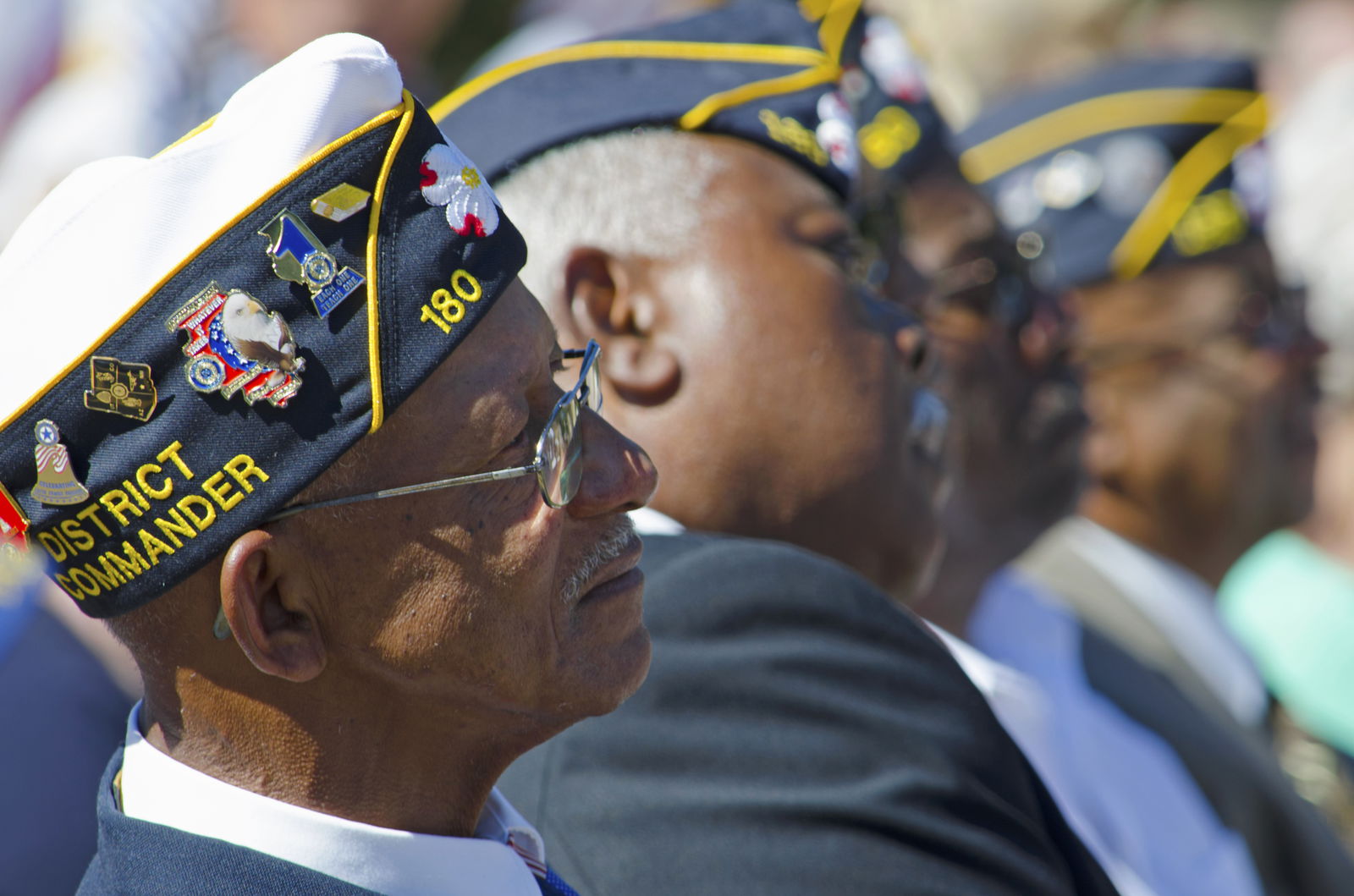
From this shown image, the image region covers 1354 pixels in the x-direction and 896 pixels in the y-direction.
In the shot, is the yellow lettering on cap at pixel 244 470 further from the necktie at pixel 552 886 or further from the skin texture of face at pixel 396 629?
the necktie at pixel 552 886

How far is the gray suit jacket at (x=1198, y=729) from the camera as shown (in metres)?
3.81

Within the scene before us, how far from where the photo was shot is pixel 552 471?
1715 millimetres

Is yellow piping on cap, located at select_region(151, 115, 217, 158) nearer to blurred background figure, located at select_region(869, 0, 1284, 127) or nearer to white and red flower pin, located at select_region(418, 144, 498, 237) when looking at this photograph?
white and red flower pin, located at select_region(418, 144, 498, 237)

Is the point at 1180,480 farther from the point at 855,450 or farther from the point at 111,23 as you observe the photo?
the point at 111,23

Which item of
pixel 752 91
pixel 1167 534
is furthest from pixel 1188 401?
pixel 752 91

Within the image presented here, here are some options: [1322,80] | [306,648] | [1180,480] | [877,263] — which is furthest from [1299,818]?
[1322,80]

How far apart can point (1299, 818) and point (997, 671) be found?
4.36 feet

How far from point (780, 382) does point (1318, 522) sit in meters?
4.43

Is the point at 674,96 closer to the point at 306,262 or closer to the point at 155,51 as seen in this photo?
the point at 306,262

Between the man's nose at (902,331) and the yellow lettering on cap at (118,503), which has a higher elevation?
the yellow lettering on cap at (118,503)

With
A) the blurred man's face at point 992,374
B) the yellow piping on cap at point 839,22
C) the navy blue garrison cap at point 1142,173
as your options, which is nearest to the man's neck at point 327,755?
the blurred man's face at point 992,374

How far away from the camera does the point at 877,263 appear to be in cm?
307

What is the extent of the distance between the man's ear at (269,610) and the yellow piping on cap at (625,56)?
1.52m

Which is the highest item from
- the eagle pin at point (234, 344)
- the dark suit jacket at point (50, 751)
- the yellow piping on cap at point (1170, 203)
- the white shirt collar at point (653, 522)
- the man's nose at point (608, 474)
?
the eagle pin at point (234, 344)
